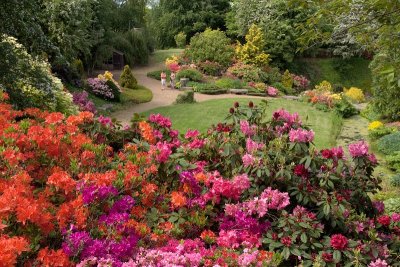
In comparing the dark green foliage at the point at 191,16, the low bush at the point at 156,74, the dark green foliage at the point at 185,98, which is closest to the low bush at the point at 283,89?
the low bush at the point at 156,74

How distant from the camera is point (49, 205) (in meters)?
2.55

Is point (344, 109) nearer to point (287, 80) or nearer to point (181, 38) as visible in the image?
point (287, 80)

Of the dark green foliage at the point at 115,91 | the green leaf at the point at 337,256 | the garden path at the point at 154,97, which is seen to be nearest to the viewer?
the green leaf at the point at 337,256

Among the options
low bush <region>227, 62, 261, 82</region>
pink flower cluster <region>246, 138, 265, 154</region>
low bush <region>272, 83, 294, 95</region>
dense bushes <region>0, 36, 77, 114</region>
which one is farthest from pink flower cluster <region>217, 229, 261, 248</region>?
low bush <region>272, 83, 294, 95</region>

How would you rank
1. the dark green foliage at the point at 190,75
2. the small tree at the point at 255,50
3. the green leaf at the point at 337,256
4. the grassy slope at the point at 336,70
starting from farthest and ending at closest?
the grassy slope at the point at 336,70, the small tree at the point at 255,50, the dark green foliage at the point at 190,75, the green leaf at the point at 337,256

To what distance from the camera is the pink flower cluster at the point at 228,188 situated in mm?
3193

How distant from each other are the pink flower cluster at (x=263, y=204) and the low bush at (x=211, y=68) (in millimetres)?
21063

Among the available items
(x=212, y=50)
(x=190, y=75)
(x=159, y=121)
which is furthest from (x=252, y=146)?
(x=212, y=50)

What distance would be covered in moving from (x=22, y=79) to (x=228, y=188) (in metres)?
4.97

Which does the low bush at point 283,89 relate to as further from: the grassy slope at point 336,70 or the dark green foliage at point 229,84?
the grassy slope at point 336,70

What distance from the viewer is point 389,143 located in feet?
35.8

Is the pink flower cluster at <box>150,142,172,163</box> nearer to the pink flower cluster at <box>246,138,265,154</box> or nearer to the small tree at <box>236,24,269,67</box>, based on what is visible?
the pink flower cluster at <box>246,138,265,154</box>

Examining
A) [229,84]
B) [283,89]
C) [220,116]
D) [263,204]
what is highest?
[263,204]

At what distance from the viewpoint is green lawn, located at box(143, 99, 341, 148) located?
1265 cm
